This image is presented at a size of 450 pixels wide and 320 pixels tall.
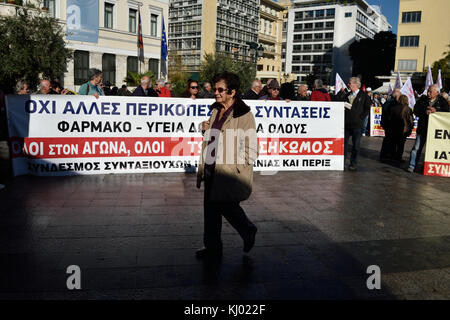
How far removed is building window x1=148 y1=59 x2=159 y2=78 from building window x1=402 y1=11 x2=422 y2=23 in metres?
41.7

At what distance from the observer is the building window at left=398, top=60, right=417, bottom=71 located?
63.5m

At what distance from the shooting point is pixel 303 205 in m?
6.60

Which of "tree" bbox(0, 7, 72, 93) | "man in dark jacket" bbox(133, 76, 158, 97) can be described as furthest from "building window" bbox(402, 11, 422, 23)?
"man in dark jacket" bbox(133, 76, 158, 97)

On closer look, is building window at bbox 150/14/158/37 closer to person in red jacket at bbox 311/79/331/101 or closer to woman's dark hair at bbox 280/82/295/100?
person in red jacket at bbox 311/79/331/101

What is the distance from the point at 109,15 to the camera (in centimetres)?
3650

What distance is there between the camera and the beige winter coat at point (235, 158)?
4.01 meters

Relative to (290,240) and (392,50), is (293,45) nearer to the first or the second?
(392,50)

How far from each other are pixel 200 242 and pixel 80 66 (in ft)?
Result: 106

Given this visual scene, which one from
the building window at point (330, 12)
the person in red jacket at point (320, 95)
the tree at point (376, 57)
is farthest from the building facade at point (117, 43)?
the building window at point (330, 12)

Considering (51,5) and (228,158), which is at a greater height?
(51,5)

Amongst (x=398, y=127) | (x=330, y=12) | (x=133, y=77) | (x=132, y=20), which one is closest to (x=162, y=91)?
(x=398, y=127)

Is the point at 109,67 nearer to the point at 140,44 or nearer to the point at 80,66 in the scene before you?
the point at 80,66

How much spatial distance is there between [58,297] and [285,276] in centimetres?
193
